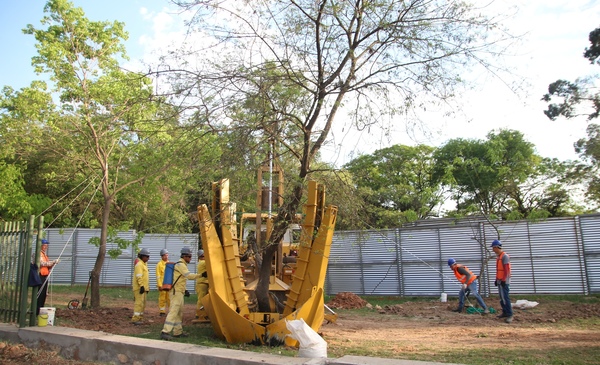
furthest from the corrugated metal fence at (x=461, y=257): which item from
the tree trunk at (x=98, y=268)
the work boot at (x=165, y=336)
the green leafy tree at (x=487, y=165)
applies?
the green leafy tree at (x=487, y=165)

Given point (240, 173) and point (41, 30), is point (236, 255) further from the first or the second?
point (41, 30)

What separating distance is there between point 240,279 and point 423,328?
4497 millimetres

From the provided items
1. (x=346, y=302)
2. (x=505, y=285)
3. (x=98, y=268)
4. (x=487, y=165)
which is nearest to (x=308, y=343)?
(x=505, y=285)

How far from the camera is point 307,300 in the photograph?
7.99m

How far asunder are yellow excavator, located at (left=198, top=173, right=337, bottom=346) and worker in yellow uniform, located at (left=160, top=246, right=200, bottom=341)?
74 cm

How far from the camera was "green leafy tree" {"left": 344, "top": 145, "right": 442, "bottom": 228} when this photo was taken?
940cm

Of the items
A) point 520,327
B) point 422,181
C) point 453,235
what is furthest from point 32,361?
point 422,181

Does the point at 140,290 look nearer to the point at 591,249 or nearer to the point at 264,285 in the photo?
the point at 264,285

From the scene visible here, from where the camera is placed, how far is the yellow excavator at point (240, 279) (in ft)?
25.7

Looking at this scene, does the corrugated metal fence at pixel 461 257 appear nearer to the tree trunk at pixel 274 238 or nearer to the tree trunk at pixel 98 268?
the tree trunk at pixel 98 268

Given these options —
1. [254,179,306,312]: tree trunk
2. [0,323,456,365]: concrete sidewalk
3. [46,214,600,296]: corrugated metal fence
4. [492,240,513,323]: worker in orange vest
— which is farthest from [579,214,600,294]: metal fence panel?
[0,323,456,365]: concrete sidewalk

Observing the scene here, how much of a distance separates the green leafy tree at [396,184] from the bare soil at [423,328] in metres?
2.23

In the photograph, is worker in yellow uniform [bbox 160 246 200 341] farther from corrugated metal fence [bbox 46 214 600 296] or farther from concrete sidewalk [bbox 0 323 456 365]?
corrugated metal fence [bbox 46 214 600 296]

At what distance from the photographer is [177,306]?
9227 millimetres
